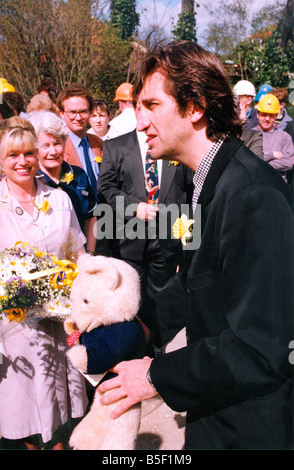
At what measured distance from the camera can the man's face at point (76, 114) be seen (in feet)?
12.9

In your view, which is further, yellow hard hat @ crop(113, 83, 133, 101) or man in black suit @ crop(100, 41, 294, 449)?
yellow hard hat @ crop(113, 83, 133, 101)

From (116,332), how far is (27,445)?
1.26 meters

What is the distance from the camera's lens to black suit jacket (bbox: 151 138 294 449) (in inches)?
42.0

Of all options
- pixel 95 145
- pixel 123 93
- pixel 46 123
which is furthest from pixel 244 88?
pixel 46 123

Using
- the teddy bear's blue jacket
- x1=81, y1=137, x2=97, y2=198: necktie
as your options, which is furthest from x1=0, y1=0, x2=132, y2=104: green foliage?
the teddy bear's blue jacket

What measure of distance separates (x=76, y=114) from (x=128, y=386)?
3.14 metres

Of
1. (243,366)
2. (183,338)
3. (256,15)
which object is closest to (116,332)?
(243,366)

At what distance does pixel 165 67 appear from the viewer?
1441 millimetres

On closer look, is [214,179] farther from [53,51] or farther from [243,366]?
[53,51]

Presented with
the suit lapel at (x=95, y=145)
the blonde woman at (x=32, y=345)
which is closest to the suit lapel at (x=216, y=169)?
the blonde woman at (x=32, y=345)

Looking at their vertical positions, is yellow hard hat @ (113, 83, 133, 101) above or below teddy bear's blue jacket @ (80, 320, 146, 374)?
above

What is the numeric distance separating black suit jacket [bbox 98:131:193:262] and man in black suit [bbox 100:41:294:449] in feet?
5.37

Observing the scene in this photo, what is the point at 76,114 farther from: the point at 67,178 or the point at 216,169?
the point at 216,169

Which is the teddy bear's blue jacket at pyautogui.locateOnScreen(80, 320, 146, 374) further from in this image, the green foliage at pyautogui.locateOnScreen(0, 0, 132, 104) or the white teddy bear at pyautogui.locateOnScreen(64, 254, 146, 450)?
the green foliage at pyautogui.locateOnScreen(0, 0, 132, 104)
